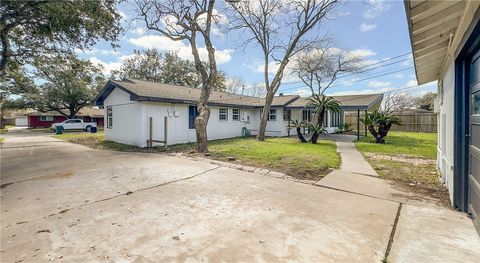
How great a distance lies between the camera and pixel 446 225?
323 centimetres

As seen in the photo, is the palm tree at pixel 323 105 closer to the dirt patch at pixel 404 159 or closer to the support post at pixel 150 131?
the dirt patch at pixel 404 159

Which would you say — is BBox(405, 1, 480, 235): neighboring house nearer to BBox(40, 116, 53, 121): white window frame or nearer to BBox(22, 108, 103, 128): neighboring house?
BBox(22, 108, 103, 128): neighboring house

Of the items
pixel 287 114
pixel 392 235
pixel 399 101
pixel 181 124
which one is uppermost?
pixel 399 101

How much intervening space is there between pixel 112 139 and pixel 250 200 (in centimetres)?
1258

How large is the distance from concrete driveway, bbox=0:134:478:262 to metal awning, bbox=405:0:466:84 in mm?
2755

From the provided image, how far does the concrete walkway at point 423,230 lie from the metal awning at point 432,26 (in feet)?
8.66

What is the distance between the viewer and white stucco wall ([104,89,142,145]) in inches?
468

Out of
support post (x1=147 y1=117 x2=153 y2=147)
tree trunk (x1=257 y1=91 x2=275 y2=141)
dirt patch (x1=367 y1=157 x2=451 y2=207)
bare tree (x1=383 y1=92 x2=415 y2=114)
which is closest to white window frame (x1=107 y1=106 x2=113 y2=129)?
support post (x1=147 y1=117 x2=153 y2=147)

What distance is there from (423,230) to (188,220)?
3.22m

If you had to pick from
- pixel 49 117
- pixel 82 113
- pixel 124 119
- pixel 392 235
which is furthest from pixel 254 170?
pixel 49 117

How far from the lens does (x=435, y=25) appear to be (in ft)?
10.8

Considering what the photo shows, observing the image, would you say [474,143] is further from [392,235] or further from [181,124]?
[181,124]

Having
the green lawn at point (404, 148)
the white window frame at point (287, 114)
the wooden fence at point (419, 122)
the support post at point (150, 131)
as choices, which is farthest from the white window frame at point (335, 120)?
the support post at point (150, 131)

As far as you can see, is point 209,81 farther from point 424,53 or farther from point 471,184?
point 471,184
